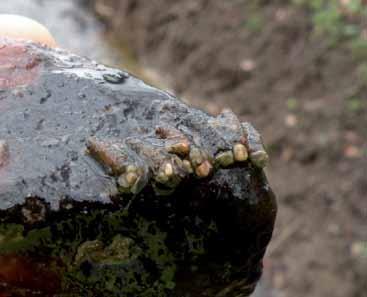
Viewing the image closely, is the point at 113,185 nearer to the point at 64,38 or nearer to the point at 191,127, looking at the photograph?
the point at 191,127

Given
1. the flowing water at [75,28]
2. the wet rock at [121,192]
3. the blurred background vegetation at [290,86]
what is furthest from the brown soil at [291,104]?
the wet rock at [121,192]

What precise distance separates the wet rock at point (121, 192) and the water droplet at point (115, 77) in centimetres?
1

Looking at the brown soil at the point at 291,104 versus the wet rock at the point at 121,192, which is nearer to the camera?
the wet rock at the point at 121,192

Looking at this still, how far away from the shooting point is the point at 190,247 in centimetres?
152

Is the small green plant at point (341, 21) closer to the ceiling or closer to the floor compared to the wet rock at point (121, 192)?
closer to the ceiling

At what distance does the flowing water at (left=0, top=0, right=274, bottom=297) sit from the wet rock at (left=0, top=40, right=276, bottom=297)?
6.71 meters

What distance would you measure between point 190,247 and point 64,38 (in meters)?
7.75

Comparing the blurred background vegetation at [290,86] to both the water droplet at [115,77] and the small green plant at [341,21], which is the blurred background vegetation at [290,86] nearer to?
the small green plant at [341,21]

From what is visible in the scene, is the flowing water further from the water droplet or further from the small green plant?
the water droplet

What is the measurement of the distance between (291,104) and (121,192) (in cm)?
546

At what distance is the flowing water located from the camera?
8.62 meters

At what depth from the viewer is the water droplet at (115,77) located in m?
1.64

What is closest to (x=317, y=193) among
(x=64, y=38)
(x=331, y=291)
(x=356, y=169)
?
(x=356, y=169)

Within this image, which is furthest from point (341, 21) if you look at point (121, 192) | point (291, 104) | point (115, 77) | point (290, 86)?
point (121, 192)
